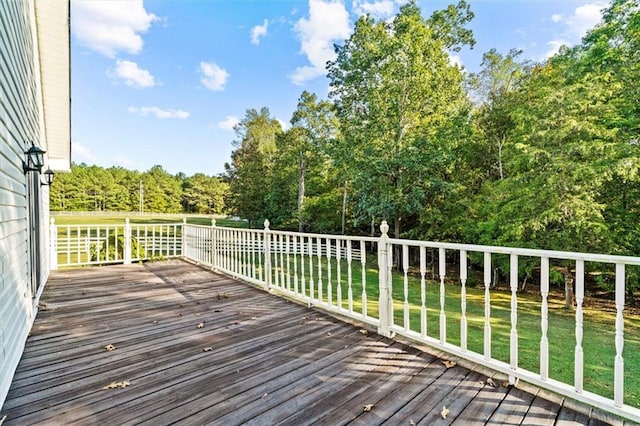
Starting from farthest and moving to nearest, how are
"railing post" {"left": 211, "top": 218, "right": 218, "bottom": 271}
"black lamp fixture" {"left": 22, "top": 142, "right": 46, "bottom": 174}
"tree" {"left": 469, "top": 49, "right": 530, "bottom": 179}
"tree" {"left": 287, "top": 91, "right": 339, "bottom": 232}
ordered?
"tree" {"left": 287, "top": 91, "right": 339, "bottom": 232}
"tree" {"left": 469, "top": 49, "right": 530, "bottom": 179}
"railing post" {"left": 211, "top": 218, "right": 218, "bottom": 271}
"black lamp fixture" {"left": 22, "top": 142, "right": 46, "bottom": 174}

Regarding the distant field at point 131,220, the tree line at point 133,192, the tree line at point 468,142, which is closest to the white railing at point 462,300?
the tree line at point 468,142

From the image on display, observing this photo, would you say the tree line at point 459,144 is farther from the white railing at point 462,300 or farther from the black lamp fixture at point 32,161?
the black lamp fixture at point 32,161

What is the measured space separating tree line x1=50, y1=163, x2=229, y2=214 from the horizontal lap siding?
3606 cm

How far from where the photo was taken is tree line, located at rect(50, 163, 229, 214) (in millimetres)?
37250

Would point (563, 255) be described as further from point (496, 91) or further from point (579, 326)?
point (496, 91)

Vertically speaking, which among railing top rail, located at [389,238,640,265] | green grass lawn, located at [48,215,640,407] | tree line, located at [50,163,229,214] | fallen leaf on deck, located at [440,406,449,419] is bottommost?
green grass lawn, located at [48,215,640,407]

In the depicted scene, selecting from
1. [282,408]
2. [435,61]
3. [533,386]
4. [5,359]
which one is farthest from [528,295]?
[5,359]

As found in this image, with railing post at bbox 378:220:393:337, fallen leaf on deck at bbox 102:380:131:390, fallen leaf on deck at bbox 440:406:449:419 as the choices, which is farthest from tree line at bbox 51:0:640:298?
fallen leaf on deck at bbox 102:380:131:390

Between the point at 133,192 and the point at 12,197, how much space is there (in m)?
44.3

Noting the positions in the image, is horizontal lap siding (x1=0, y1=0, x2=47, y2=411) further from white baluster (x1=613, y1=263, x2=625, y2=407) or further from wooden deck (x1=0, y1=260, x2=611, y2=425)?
white baluster (x1=613, y1=263, x2=625, y2=407)

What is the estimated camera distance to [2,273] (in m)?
2.07

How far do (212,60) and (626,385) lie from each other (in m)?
18.9

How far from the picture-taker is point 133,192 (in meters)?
41.2

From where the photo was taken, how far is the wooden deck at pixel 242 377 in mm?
1834
